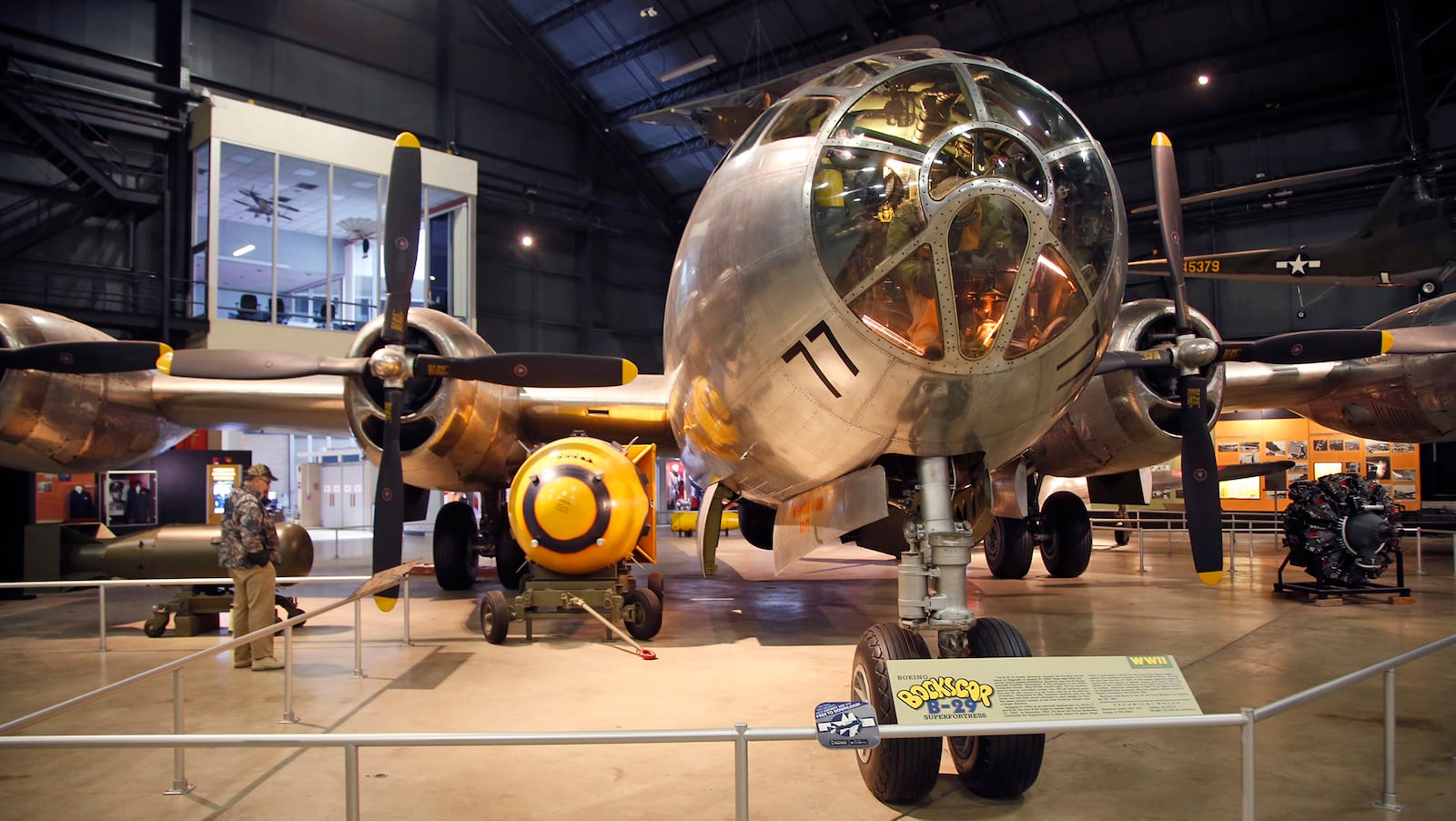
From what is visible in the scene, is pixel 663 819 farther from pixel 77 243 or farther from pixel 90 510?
pixel 77 243

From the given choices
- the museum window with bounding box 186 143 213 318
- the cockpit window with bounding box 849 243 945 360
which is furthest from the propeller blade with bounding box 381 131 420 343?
the museum window with bounding box 186 143 213 318

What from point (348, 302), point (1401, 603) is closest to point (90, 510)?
point (348, 302)

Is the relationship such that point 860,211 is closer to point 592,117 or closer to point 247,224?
point 247,224

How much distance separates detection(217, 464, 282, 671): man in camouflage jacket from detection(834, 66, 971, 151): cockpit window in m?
5.89

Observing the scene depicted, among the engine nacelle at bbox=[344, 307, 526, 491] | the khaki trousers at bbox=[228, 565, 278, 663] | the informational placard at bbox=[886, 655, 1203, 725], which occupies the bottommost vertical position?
the khaki trousers at bbox=[228, 565, 278, 663]

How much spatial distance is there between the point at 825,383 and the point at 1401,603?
996 cm

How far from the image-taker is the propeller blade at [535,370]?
7.29 metres

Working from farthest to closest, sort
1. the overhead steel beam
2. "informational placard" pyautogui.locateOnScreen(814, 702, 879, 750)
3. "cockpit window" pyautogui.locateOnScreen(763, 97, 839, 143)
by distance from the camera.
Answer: the overhead steel beam → "cockpit window" pyautogui.locateOnScreen(763, 97, 839, 143) → "informational placard" pyautogui.locateOnScreen(814, 702, 879, 750)

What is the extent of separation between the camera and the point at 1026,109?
13.6 feet

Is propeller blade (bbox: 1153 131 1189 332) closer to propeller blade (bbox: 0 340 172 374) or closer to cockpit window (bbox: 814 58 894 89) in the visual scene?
cockpit window (bbox: 814 58 894 89)

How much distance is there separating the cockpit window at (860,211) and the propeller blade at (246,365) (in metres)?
5.40

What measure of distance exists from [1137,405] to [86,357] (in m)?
10.6

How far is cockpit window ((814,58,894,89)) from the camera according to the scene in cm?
445

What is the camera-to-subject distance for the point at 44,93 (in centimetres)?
1934
